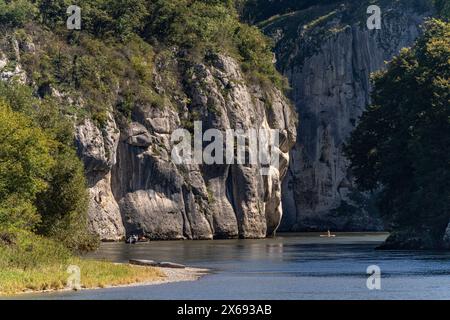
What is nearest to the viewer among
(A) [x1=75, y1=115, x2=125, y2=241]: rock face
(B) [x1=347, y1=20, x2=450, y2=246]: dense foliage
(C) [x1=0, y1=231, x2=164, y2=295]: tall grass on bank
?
(C) [x1=0, y1=231, x2=164, y2=295]: tall grass on bank

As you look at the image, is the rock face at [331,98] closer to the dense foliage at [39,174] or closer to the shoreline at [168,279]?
the dense foliage at [39,174]

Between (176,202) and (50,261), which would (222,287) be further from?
(176,202)

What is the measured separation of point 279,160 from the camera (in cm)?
14638

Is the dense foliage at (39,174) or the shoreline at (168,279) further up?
the dense foliage at (39,174)

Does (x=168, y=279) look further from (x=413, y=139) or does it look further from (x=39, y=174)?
(x=413, y=139)

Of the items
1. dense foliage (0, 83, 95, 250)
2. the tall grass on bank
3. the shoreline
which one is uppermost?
dense foliage (0, 83, 95, 250)

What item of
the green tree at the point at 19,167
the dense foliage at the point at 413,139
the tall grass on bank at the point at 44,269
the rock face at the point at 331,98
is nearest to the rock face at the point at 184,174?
the dense foliage at the point at 413,139

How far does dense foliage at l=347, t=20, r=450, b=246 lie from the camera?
4168 inches

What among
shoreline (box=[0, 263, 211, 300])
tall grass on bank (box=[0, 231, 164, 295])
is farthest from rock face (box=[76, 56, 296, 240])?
tall grass on bank (box=[0, 231, 164, 295])

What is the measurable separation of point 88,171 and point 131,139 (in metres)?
7.67

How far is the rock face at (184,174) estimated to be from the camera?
12650cm

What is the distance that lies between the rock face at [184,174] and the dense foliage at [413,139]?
59.4 feet

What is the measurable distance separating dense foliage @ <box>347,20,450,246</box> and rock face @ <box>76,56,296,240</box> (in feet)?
59.4

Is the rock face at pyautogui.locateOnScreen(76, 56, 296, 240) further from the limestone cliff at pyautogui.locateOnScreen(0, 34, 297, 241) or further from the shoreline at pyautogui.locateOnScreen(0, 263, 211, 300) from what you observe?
the shoreline at pyautogui.locateOnScreen(0, 263, 211, 300)
